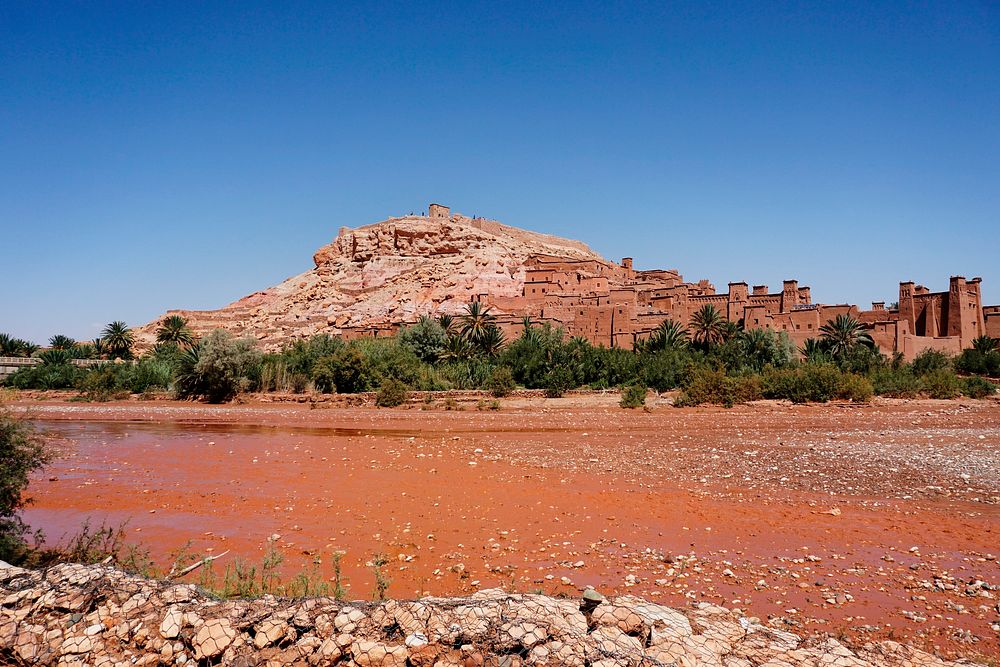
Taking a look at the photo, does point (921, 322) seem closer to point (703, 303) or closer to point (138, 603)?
point (703, 303)

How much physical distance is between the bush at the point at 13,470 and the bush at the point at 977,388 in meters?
31.6

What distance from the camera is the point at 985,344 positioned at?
33.5 m

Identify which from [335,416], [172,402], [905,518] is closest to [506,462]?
[905,518]

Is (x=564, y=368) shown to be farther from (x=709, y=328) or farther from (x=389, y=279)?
(x=389, y=279)

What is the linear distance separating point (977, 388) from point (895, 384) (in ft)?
12.1

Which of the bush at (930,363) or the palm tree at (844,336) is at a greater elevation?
the palm tree at (844,336)

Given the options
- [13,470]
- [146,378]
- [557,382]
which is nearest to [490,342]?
[557,382]

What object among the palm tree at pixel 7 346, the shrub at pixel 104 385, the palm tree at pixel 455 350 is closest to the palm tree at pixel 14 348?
the palm tree at pixel 7 346

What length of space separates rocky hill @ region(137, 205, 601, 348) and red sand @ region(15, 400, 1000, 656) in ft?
121

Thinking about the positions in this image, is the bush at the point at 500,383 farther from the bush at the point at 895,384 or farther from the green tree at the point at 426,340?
the bush at the point at 895,384

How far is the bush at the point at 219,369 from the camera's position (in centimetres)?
2861

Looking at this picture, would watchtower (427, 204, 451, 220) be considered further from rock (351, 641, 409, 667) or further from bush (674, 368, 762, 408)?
rock (351, 641, 409, 667)

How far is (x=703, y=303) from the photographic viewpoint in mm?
40281

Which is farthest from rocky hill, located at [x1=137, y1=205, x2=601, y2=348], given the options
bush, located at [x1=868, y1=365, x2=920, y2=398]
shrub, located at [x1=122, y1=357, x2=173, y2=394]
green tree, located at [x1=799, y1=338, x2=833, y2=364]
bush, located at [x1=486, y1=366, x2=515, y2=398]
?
bush, located at [x1=868, y1=365, x2=920, y2=398]
